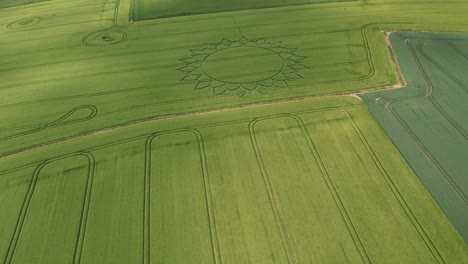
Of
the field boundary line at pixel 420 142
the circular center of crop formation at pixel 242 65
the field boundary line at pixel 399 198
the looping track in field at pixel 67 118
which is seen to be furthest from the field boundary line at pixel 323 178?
the looping track in field at pixel 67 118

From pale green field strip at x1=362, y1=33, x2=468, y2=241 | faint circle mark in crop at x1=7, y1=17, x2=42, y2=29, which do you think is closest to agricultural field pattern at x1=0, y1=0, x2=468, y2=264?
pale green field strip at x1=362, y1=33, x2=468, y2=241

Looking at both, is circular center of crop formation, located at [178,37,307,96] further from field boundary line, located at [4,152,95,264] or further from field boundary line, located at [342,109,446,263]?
field boundary line, located at [4,152,95,264]

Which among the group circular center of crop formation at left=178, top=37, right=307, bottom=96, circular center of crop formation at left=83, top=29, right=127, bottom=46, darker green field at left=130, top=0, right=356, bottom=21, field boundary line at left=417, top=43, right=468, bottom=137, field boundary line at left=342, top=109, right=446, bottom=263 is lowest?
field boundary line at left=342, top=109, right=446, bottom=263

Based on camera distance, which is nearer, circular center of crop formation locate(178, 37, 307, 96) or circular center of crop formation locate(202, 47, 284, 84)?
circular center of crop formation locate(178, 37, 307, 96)

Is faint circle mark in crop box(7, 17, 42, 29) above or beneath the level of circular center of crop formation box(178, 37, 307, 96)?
above

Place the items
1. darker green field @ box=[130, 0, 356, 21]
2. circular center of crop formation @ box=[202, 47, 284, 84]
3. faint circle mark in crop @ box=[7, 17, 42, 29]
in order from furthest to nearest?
1. darker green field @ box=[130, 0, 356, 21]
2. faint circle mark in crop @ box=[7, 17, 42, 29]
3. circular center of crop formation @ box=[202, 47, 284, 84]

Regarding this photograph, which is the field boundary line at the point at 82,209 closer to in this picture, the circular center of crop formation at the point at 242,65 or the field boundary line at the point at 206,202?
the field boundary line at the point at 206,202

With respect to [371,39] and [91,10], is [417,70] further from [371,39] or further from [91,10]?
[91,10]
